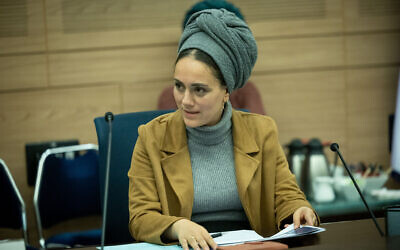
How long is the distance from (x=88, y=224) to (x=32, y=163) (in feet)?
1.91

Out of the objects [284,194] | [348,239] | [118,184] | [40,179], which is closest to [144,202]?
[118,184]

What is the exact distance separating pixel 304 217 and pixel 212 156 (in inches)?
16.0

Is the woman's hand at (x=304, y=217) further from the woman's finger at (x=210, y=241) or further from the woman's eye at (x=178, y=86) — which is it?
the woman's eye at (x=178, y=86)

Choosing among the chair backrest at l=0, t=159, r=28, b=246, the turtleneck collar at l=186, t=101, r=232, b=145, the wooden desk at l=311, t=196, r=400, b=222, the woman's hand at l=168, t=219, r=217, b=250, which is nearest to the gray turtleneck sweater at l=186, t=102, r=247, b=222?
the turtleneck collar at l=186, t=101, r=232, b=145

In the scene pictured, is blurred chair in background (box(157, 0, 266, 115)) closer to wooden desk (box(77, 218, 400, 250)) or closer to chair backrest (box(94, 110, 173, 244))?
chair backrest (box(94, 110, 173, 244))

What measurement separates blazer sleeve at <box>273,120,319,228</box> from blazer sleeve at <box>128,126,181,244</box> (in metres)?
0.41

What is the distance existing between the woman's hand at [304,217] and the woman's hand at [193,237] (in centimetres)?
33

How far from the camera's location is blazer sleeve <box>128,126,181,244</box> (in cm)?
154

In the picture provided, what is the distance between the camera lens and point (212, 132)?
1.84m

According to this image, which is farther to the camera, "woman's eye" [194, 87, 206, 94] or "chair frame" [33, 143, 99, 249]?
"chair frame" [33, 143, 99, 249]

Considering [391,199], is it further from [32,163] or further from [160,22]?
[32,163]

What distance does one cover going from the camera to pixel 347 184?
2.81 meters

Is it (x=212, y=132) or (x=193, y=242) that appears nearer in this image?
(x=193, y=242)

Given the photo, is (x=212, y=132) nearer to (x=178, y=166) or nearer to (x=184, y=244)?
(x=178, y=166)
